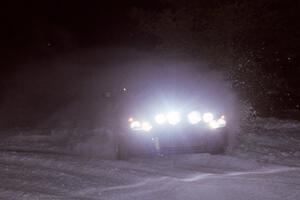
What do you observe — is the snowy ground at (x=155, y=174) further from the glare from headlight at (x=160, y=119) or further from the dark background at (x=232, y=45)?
the dark background at (x=232, y=45)

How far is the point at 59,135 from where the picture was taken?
16078 millimetres

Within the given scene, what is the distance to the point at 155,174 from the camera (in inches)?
371

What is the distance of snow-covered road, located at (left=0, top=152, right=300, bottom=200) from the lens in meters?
7.89

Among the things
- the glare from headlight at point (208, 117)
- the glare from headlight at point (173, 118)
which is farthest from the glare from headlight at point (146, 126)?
the glare from headlight at point (208, 117)

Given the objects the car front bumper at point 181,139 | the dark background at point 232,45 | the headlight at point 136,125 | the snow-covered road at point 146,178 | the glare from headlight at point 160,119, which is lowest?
the snow-covered road at point 146,178

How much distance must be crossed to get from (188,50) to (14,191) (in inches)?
590

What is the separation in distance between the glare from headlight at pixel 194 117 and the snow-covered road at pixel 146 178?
782 millimetres

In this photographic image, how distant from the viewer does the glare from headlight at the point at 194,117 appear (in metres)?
10.7

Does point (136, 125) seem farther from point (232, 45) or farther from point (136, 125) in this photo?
point (232, 45)

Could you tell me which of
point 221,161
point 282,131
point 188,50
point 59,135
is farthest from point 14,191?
point 188,50

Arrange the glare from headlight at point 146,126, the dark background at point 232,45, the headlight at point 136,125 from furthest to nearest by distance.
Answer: the dark background at point 232,45 → the headlight at point 136,125 → the glare from headlight at point 146,126

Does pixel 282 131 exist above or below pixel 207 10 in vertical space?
below

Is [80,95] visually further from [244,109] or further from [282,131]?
[282,131]

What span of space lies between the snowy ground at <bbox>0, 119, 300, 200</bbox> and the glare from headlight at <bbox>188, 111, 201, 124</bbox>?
0.78 m
